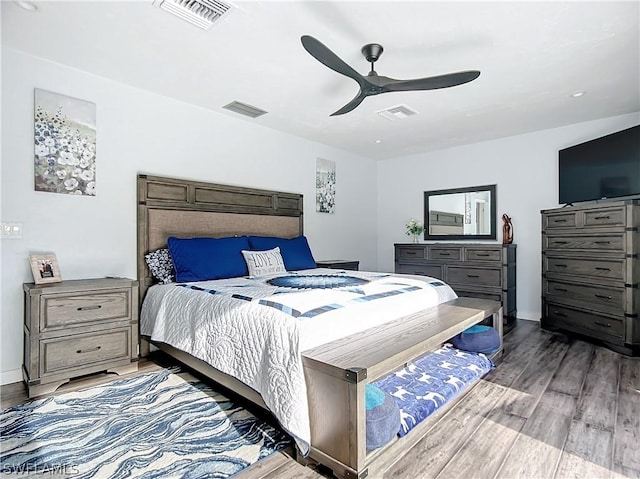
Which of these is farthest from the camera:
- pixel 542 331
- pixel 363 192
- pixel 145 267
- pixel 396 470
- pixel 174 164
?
pixel 363 192

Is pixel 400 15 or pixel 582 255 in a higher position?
pixel 400 15

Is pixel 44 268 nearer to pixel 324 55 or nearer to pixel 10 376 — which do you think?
pixel 10 376

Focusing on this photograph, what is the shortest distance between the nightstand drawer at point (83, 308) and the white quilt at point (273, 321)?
1.01 ft

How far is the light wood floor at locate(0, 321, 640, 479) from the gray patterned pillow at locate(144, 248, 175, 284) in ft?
Answer: 2.38

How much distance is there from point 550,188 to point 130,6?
15.5 ft

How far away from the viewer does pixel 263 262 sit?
354cm

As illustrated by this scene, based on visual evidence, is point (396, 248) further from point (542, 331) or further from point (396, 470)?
point (396, 470)

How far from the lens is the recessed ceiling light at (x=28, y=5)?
2031mm

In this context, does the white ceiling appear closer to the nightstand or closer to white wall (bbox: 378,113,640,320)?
white wall (bbox: 378,113,640,320)

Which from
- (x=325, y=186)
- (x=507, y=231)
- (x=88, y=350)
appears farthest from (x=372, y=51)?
(x=507, y=231)

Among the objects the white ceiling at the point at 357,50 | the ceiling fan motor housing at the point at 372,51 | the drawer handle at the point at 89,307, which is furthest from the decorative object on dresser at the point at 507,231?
the drawer handle at the point at 89,307

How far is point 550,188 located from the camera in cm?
443

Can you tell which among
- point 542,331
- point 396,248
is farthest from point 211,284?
point 542,331

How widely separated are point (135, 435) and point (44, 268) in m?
1.52
